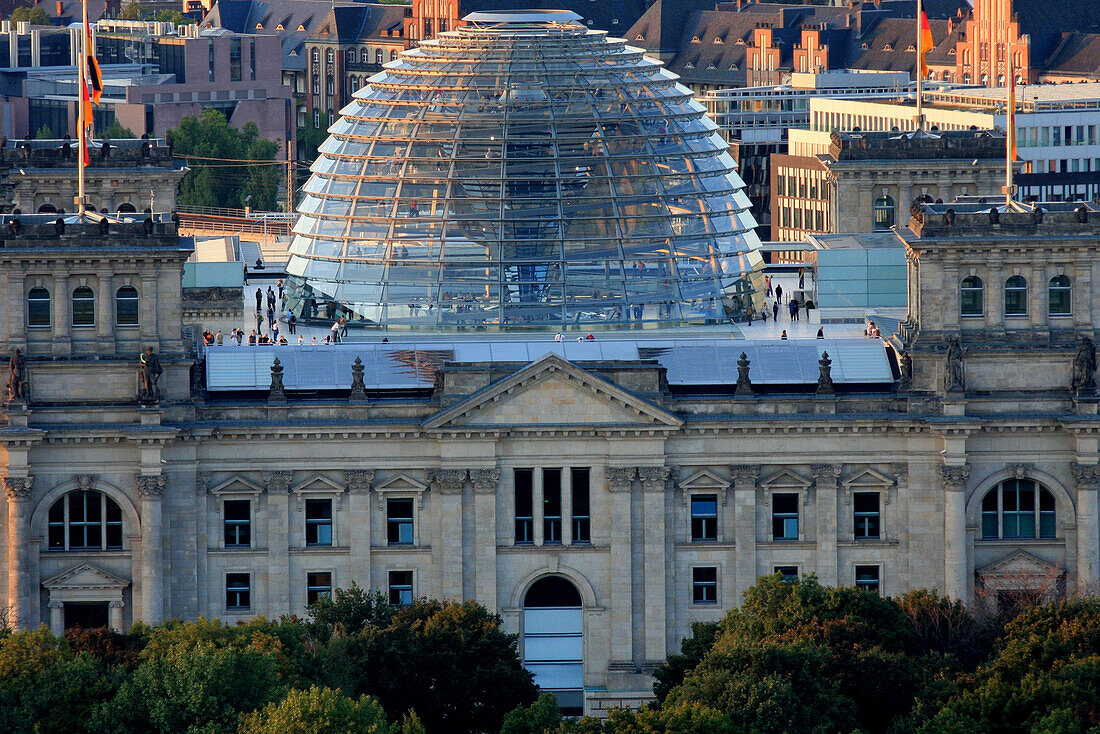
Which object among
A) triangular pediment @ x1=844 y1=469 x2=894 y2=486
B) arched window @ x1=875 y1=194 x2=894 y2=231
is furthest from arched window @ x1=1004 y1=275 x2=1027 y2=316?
arched window @ x1=875 y1=194 x2=894 y2=231

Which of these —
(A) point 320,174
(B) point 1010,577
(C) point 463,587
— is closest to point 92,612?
(C) point 463,587

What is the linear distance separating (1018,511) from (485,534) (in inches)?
949

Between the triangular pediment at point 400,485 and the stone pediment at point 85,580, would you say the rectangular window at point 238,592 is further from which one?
the triangular pediment at point 400,485

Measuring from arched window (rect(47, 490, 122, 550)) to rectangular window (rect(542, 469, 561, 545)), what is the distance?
18.9 m

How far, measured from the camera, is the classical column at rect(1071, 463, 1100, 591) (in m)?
130

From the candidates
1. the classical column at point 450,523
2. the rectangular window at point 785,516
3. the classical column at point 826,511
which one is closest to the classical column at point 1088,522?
the classical column at point 826,511

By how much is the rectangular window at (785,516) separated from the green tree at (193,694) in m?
32.1

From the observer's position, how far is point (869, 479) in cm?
13100

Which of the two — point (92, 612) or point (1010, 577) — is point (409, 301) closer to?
point (92, 612)

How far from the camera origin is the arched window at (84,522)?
129 m

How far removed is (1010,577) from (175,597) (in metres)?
37.4

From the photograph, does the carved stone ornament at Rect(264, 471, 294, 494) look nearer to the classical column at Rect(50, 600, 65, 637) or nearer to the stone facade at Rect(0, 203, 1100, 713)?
the stone facade at Rect(0, 203, 1100, 713)

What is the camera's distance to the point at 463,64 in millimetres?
146625

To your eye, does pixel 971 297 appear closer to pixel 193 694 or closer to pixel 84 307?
pixel 84 307
